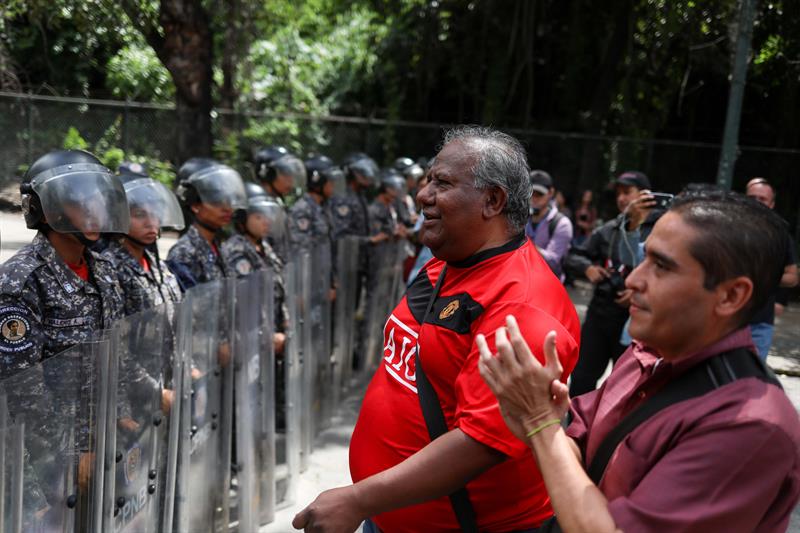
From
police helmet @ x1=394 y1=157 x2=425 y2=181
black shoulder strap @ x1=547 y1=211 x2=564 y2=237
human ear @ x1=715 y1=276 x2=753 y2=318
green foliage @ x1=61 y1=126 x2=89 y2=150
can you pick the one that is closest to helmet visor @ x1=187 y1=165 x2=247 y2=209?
black shoulder strap @ x1=547 y1=211 x2=564 y2=237

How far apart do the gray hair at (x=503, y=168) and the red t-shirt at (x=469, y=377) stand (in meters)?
0.10

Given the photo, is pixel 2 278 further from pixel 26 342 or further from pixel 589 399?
pixel 589 399

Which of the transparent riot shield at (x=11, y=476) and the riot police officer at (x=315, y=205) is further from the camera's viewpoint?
the riot police officer at (x=315, y=205)

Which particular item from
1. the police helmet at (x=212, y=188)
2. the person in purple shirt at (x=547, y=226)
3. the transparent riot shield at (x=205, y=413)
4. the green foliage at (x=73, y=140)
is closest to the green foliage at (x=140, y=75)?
the green foliage at (x=73, y=140)

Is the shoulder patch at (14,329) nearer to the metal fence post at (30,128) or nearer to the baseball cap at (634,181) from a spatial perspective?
the baseball cap at (634,181)

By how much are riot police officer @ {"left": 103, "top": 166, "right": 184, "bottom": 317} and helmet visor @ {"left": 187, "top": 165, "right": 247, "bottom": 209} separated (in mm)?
441

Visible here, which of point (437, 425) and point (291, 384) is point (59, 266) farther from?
point (291, 384)

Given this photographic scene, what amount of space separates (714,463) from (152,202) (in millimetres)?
3552

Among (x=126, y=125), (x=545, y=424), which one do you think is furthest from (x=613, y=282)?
(x=126, y=125)

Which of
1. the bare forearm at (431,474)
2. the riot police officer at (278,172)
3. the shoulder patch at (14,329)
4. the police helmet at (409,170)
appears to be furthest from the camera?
the police helmet at (409,170)

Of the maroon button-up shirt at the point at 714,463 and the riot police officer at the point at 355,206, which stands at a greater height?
the maroon button-up shirt at the point at 714,463

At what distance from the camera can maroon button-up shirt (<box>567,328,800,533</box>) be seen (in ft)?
4.79

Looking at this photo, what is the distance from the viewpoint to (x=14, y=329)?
A: 3033 millimetres

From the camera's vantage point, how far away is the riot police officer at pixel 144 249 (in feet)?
13.4
